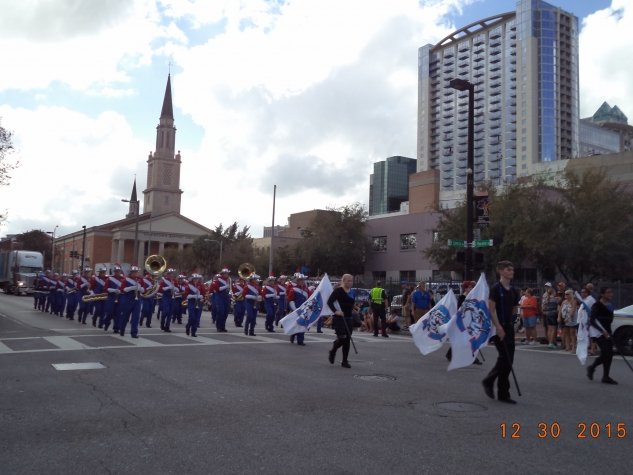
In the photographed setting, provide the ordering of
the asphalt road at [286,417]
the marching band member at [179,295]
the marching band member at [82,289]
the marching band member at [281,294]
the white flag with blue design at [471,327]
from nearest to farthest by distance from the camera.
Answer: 1. the asphalt road at [286,417]
2. the white flag with blue design at [471,327]
3. the marching band member at [281,294]
4. the marching band member at [179,295]
5. the marching band member at [82,289]

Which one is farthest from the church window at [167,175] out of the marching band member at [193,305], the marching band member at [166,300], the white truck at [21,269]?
the marching band member at [193,305]

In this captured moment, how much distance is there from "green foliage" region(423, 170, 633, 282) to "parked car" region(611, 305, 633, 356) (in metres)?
14.8

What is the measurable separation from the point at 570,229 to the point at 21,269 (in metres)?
43.1

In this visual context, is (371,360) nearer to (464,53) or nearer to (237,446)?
(237,446)

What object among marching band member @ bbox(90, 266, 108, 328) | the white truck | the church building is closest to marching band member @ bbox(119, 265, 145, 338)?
marching band member @ bbox(90, 266, 108, 328)

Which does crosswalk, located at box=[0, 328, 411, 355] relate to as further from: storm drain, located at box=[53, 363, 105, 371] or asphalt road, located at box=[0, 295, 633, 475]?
storm drain, located at box=[53, 363, 105, 371]

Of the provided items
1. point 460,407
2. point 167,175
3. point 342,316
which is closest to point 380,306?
point 342,316

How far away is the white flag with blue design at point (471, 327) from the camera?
8977 mm

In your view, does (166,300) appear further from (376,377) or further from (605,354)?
(605,354)

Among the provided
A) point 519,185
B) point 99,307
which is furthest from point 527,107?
point 99,307

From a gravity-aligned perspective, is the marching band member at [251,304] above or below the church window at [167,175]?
below

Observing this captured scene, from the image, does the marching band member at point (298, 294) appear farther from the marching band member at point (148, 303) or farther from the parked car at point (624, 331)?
the parked car at point (624, 331)
